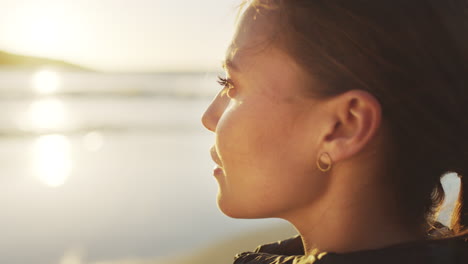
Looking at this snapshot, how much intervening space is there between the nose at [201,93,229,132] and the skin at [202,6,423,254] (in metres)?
0.07

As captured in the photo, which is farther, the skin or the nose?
the nose

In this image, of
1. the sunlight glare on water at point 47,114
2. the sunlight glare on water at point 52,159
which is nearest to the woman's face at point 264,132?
the sunlight glare on water at point 52,159

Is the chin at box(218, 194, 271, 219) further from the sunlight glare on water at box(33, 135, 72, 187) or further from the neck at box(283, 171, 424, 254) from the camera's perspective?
the sunlight glare on water at box(33, 135, 72, 187)

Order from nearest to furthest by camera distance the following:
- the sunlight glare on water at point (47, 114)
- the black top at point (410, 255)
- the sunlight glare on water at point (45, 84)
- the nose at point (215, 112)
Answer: the black top at point (410, 255), the nose at point (215, 112), the sunlight glare on water at point (47, 114), the sunlight glare on water at point (45, 84)

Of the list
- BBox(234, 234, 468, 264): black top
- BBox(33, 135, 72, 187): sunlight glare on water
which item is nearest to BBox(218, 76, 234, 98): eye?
BBox(234, 234, 468, 264): black top

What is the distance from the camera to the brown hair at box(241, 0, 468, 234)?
1.22 metres

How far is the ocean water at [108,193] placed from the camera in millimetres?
4051

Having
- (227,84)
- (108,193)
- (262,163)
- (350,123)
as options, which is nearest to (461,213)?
(350,123)

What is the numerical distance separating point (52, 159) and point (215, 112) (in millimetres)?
6418

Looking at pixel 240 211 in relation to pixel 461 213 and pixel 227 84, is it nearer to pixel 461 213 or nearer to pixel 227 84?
pixel 227 84

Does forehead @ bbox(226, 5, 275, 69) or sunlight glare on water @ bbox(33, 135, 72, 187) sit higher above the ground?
sunlight glare on water @ bbox(33, 135, 72, 187)

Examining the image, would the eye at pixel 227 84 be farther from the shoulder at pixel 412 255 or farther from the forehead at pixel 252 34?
the shoulder at pixel 412 255

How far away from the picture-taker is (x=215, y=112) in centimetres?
156

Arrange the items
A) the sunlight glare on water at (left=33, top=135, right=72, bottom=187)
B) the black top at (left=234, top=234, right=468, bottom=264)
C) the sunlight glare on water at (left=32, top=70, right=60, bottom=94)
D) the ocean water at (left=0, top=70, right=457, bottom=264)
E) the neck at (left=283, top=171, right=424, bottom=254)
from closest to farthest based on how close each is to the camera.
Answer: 1. the black top at (left=234, top=234, right=468, bottom=264)
2. the neck at (left=283, top=171, right=424, bottom=254)
3. the ocean water at (left=0, top=70, right=457, bottom=264)
4. the sunlight glare on water at (left=33, top=135, right=72, bottom=187)
5. the sunlight glare on water at (left=32, top=70, right=60, bottom=94)
